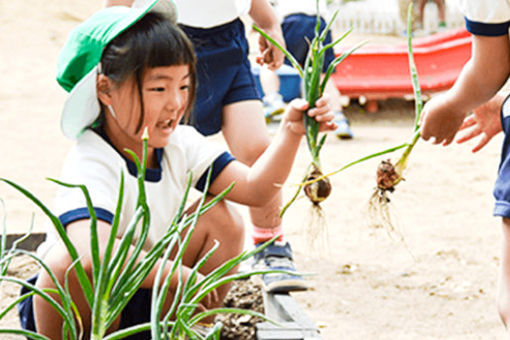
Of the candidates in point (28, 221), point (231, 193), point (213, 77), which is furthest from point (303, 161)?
point (231, 193)

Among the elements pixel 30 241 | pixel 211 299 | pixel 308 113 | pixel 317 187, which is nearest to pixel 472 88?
pixel 308 113

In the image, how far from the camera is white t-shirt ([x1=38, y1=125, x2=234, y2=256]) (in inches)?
65.9

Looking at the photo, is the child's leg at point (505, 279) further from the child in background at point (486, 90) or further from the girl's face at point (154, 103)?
the girl's face at point (154, 103)

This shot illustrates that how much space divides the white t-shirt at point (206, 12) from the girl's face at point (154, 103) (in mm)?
678

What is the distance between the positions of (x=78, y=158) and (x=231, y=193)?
1.46ft

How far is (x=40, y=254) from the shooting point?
5.73 feet

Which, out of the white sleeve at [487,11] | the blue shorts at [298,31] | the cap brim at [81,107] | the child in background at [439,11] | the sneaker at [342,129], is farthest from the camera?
the child in background at [439,11]

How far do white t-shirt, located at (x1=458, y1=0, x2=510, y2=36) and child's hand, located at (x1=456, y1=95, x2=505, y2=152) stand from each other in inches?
12.2

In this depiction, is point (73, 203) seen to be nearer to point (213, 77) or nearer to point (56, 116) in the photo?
point (213, 77)

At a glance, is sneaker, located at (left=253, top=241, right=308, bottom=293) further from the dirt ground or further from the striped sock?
the dirt ground

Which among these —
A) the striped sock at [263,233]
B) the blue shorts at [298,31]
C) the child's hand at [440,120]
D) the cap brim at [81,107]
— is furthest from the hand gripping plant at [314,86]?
the blue shorts at [298,31]

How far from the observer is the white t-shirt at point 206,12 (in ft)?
7.97

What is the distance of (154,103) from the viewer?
1.73 m

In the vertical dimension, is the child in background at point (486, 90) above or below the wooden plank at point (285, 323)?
above
